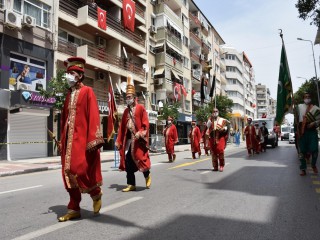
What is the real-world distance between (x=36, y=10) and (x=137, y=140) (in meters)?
16.8

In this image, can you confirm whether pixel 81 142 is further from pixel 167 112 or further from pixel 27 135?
pixel 167 112

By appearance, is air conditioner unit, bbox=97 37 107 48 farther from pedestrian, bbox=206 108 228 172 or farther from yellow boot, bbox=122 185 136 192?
yellow boot, bbox=122 185 136 192

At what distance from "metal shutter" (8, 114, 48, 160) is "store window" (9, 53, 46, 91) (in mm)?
1720

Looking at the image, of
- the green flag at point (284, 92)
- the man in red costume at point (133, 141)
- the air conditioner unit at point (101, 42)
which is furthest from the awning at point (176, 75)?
the man in red costume at point (133, 141)

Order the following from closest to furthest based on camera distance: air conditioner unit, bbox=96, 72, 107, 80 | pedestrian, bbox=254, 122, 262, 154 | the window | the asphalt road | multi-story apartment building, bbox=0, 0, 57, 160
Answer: the asphalt road, multi-story apartment building, bbox=0, 0, 57, 160, the window, pedestrian, bbox=254, 122, 262, 154, air conditioner unit, bbox=96, 72, 107, 80

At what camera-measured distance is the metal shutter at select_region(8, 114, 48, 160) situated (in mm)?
18438

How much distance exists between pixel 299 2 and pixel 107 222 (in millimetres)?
15938

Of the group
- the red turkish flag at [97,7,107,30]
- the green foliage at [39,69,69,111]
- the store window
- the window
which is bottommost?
the green foliage at [39,69,69,111]

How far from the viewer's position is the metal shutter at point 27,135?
60.5 ft

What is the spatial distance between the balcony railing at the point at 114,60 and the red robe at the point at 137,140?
18.8 m

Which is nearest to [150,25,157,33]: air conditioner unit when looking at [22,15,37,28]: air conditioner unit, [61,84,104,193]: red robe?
[22,15,37,28]: air conditioner unit

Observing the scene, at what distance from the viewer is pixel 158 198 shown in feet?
19.1

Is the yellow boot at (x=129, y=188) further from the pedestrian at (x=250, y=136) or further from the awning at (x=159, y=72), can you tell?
the awning at (x=159, y=72)

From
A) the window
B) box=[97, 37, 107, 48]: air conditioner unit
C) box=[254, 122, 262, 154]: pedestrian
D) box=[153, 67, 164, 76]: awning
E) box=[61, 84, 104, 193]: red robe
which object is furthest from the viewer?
box=[153, 67, 164, 76]: awning
